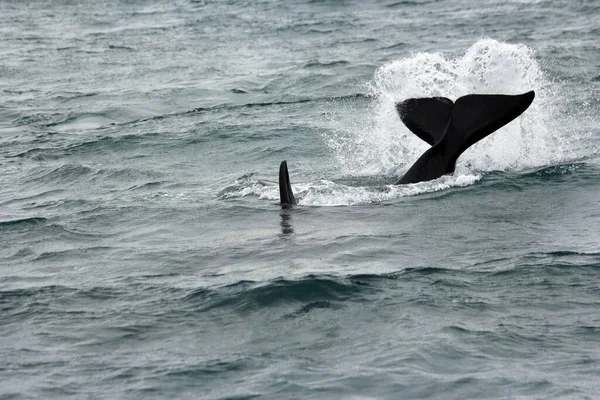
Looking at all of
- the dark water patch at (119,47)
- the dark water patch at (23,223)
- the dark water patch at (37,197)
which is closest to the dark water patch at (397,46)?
the dark water patch at (119,47)

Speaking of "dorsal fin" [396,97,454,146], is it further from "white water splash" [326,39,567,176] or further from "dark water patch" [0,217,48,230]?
"dark water patch" [0,217,48,230]

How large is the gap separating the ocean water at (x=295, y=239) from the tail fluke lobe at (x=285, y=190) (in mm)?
224

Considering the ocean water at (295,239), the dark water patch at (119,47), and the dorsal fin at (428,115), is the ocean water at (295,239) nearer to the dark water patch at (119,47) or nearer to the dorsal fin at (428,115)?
the dorsal fin at (428,115)

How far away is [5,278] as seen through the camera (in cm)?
1088

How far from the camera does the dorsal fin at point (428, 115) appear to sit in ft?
45.7

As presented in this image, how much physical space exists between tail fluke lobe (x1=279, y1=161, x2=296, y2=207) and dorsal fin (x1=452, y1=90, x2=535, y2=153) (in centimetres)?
231

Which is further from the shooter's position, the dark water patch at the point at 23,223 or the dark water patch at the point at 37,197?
the dark water patch at the point at 37,197

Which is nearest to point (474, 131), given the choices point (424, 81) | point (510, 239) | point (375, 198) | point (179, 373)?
point (375, 198)

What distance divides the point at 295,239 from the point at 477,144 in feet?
15.7

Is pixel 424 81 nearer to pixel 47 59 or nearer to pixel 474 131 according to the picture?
pixel 474 131

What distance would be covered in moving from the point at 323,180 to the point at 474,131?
225 centimetres

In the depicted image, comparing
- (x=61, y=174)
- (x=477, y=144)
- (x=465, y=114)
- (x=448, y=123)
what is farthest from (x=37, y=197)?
(x=477, y=144)

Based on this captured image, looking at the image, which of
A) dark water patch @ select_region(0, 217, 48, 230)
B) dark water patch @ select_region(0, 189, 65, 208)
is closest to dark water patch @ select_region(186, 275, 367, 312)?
dark water patch @ select_region(0, 217, 48, 230)

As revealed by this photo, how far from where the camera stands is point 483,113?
1325cm
